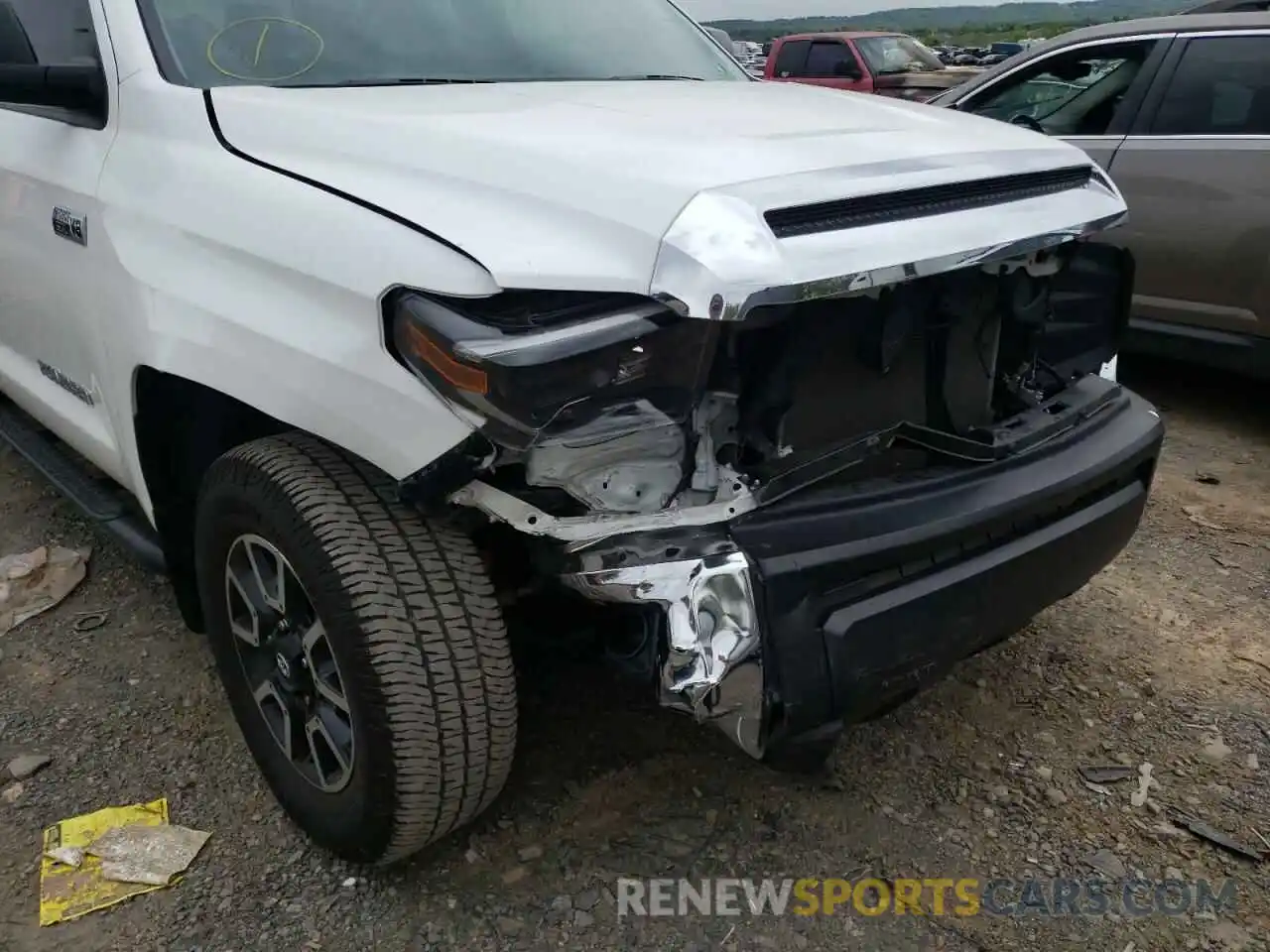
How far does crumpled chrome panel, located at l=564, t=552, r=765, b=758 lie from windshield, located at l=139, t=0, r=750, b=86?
1.40 meters

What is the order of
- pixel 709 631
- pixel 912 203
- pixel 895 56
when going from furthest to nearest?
1. pixel 895 56
2. pixel 912 203
3. pixel 709 631

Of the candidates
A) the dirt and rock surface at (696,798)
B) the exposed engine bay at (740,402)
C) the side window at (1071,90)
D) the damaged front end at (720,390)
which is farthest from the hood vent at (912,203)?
the side window at (1071,90)

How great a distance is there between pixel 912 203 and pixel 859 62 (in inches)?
471

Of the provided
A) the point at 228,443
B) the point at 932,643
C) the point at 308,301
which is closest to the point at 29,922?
the point at 228,443

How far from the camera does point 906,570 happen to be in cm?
179

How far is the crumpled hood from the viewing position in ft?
5.25

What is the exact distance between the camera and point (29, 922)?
2049 mm

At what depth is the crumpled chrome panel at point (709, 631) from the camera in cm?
162

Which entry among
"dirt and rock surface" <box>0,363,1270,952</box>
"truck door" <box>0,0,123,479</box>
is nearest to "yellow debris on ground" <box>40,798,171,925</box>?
"dirt and rock surface" <box>0,363,1270,952</box>

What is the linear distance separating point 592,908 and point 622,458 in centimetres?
94

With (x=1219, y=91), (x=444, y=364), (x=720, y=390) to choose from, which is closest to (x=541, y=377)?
(x=444, y=364)

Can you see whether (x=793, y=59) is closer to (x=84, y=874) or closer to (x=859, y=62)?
(x=859, y=62)

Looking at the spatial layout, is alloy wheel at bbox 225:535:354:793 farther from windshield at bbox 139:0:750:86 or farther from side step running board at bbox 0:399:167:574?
windshield at bbox 139:0:750:86

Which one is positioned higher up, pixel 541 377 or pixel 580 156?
pixel 580 156
